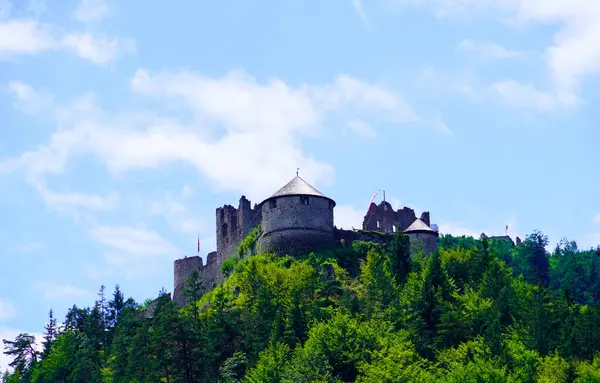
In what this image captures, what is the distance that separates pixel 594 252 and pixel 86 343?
104637mm

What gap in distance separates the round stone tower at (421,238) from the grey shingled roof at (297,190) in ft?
31.3

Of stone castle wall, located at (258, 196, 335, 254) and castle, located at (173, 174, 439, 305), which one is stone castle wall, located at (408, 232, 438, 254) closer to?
castle, located at (173, 174, 439, 305)

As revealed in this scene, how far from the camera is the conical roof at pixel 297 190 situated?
94.7m

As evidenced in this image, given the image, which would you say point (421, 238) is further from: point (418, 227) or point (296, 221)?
point (296, 221)

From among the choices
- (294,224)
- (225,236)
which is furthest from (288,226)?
(225,236)

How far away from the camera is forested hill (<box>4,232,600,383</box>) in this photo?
73.1 meters

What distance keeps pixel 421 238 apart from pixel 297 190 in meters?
12.9

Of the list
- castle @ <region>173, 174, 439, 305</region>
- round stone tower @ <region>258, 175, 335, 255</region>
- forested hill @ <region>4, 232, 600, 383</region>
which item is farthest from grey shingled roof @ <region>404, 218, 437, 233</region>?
round stone tower @ <region>258, 175, 335, 255</region>

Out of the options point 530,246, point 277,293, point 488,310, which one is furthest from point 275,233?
point 530,246

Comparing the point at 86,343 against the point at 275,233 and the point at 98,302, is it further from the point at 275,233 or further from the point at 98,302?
the point at 275,233

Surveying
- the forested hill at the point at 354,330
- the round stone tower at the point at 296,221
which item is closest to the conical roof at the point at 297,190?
the round stone tower at the point at 296,221

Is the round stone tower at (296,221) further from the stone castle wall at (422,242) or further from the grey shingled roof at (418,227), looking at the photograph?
the grey shingled roof at (418,227)

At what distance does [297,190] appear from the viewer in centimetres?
9506

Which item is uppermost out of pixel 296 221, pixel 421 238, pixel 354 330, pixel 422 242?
pixel 296 221
